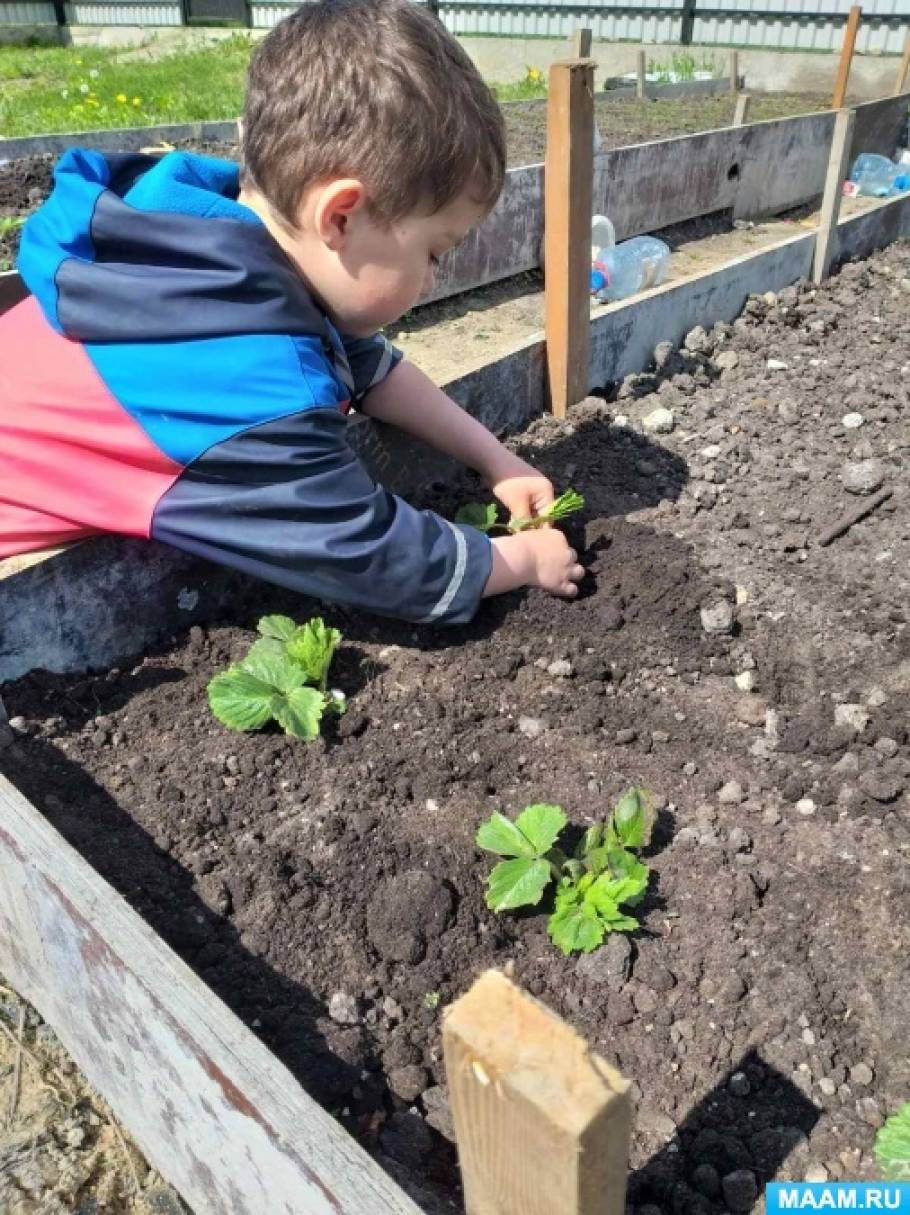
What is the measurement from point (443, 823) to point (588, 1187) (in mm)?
1152

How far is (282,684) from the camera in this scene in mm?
2111

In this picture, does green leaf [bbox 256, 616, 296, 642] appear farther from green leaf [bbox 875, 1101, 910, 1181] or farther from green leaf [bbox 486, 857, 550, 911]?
green leaf [bbox 875, 1101, 910, 1181]

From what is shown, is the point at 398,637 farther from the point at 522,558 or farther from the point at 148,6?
the point at 148,6

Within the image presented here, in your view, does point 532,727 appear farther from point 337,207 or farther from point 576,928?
point 337,207

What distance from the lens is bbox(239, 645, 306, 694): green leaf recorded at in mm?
2109

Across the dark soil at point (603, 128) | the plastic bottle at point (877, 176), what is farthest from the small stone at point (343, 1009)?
the plastic bottle at point (877, 176)

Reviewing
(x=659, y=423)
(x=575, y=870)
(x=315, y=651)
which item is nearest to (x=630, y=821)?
(x=575, y=870)

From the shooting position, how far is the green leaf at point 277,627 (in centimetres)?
224

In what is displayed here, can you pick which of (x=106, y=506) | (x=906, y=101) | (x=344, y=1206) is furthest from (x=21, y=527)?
(x=906, y=101)

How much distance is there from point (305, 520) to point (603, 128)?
28.3ft

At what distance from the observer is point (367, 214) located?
6.33ft

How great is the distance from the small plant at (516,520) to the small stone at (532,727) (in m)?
0.60

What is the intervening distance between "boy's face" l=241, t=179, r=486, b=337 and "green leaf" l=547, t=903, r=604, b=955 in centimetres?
125

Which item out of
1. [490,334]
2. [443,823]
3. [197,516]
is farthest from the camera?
[490,334]
